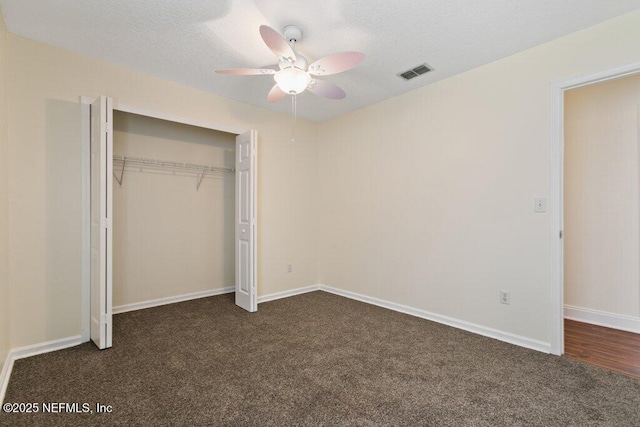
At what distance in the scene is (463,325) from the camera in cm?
306

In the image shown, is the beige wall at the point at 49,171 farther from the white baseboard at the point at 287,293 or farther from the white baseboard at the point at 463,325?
the white baseboard at the point at 463,325

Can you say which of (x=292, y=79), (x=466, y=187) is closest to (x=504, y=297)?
(x=466, y=187)

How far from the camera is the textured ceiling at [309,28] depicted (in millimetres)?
2117

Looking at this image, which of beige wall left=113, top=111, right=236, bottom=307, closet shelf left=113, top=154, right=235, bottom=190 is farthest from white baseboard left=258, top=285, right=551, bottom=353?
closet shelf left=113, top=154, right=235, bottom=190

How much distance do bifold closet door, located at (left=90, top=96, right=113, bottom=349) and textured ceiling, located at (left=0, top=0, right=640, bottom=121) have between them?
0.59 meters

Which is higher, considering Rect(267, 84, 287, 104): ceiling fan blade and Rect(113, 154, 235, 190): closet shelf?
Rect(267, 84, 287, 104): ceiling fan blade

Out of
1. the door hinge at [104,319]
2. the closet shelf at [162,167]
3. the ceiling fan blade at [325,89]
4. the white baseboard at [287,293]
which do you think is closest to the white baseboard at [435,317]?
the white baseboard at [287,293]

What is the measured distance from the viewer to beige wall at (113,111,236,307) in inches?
142

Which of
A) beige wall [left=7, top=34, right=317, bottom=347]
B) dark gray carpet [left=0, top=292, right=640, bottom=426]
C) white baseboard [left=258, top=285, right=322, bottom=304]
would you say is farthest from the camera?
white baseboard [left=258, top=285, right=322, bottom=304]

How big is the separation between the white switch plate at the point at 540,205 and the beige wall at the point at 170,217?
366cm

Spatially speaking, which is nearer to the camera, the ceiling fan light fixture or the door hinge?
the ceiling fan light fixture

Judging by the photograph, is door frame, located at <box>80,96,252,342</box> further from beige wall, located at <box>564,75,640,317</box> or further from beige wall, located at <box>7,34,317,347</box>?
beige wall, located at <box>564,75,640,317</box>

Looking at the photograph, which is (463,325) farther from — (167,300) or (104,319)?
(167,300)

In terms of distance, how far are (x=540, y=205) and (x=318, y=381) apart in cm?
229
